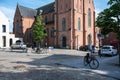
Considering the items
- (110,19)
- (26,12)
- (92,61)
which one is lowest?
(92,61)

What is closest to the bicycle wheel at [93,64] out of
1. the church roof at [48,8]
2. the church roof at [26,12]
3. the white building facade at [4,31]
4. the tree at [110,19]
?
the tree at [110,19]

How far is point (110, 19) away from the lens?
1795 cm

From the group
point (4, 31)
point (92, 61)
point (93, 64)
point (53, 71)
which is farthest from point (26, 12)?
point (53, 71)

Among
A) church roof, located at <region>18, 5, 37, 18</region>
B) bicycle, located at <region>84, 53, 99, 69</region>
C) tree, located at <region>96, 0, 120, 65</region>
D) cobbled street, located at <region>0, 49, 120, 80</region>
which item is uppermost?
church roof, located at <region>18, 5, 37, 18</region>

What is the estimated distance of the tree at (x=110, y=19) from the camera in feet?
56.4

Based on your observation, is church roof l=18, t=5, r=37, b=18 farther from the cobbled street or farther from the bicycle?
the bicycle

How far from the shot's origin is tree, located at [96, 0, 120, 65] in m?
17.2

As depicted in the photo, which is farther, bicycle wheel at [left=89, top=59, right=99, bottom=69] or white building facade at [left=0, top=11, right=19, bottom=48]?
white building facade at [left=0, top=11, right=19, bottom=48]

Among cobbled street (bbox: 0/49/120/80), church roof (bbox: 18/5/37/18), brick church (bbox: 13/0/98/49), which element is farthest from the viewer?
church roof (bbox: 18/5/37/18)

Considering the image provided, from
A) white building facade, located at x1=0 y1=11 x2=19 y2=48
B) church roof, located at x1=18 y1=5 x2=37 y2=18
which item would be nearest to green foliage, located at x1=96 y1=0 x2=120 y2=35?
white building facade, located at x1=0 y1=11 x2=19 y2=48

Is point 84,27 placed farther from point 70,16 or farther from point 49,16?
point 49,16

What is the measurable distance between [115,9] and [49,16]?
52205 mm

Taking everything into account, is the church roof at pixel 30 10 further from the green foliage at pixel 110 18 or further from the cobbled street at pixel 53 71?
the cobbled street at pixel 53 71

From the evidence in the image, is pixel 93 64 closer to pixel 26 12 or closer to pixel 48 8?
pixel 48 8
